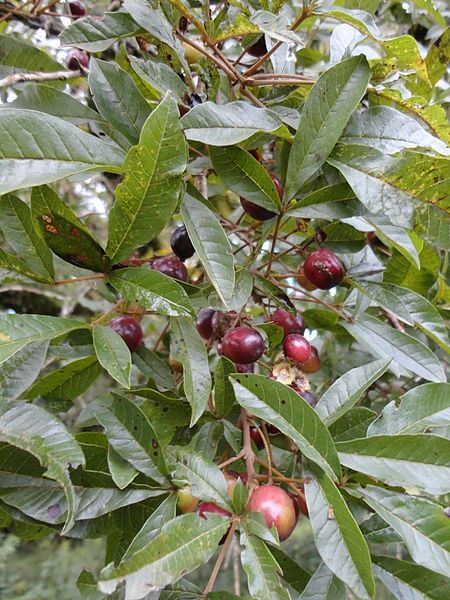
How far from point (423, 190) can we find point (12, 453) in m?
0.52

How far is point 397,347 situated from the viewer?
0.79 meters

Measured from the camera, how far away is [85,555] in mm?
3348

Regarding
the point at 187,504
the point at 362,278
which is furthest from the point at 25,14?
the point at 187,504

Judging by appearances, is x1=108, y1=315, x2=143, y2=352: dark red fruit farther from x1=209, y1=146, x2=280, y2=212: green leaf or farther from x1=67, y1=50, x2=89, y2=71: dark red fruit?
x1=67, y1=50, x2=89, y2=71: dark red fruit

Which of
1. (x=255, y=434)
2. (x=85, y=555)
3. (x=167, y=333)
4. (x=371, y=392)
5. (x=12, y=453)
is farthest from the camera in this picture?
(x=85, y=555)

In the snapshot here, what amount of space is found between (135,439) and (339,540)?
22cm

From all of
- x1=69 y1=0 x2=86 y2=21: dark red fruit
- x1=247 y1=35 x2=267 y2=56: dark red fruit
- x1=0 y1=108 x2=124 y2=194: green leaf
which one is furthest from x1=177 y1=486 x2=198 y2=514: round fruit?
x1=69 y1=0 x2=86 y2=21: dark red fruit

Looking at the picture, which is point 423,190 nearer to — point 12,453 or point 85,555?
point 12,453

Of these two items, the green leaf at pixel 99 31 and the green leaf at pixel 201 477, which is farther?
the green leaf at pixel 99 31

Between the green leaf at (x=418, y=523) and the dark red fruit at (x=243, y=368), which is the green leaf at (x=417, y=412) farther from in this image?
the dark red fruit at (x=243, y=368)

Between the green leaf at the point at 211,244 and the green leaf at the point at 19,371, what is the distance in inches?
8.3

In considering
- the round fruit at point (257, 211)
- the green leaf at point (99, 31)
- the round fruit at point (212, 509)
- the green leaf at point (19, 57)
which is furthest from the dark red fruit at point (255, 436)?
the green leaf at point (19, 57)

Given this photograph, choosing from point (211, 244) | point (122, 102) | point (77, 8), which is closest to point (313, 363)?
point (211, 244)

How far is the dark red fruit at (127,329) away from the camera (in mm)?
756
